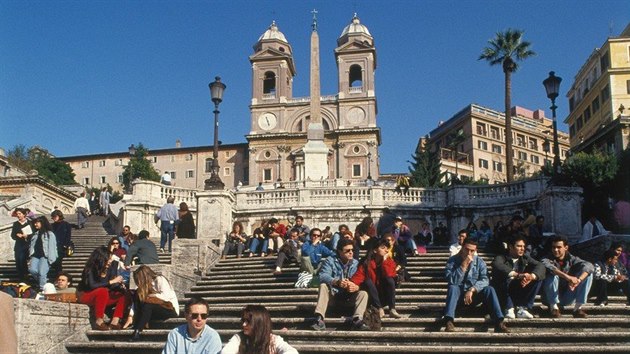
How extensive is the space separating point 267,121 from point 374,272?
233ft

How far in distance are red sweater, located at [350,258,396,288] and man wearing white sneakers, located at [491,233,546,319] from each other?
60.4 inches

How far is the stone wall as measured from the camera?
1000 cm

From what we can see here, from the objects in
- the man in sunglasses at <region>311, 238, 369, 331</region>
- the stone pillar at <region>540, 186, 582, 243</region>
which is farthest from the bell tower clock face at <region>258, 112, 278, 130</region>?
the man in sunglasses at <region>311, 238, 369, 331</region>

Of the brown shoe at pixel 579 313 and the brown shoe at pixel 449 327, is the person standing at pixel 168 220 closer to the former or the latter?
the brown shoe at pixel 449 327

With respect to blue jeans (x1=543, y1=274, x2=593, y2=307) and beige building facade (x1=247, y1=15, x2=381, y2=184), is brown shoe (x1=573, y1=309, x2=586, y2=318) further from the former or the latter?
beige building facade (x1=247, y1=15, x2=381, y2=184)

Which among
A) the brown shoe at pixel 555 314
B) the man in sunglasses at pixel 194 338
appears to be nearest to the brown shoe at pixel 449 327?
the brown shoe at pixel 555 314

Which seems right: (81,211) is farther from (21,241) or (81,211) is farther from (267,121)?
(267,121)

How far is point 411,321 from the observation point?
1005 cm

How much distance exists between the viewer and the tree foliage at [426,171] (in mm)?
56188

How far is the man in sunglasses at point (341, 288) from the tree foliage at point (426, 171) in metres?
44.7

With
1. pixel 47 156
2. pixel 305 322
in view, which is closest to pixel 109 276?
pixel 305 322

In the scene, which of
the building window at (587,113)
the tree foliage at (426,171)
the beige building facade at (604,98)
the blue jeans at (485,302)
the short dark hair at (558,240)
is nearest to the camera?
the blue jeans at (485,302)

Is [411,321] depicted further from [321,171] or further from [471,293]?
[321,171]

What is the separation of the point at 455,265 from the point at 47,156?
7714 cm
